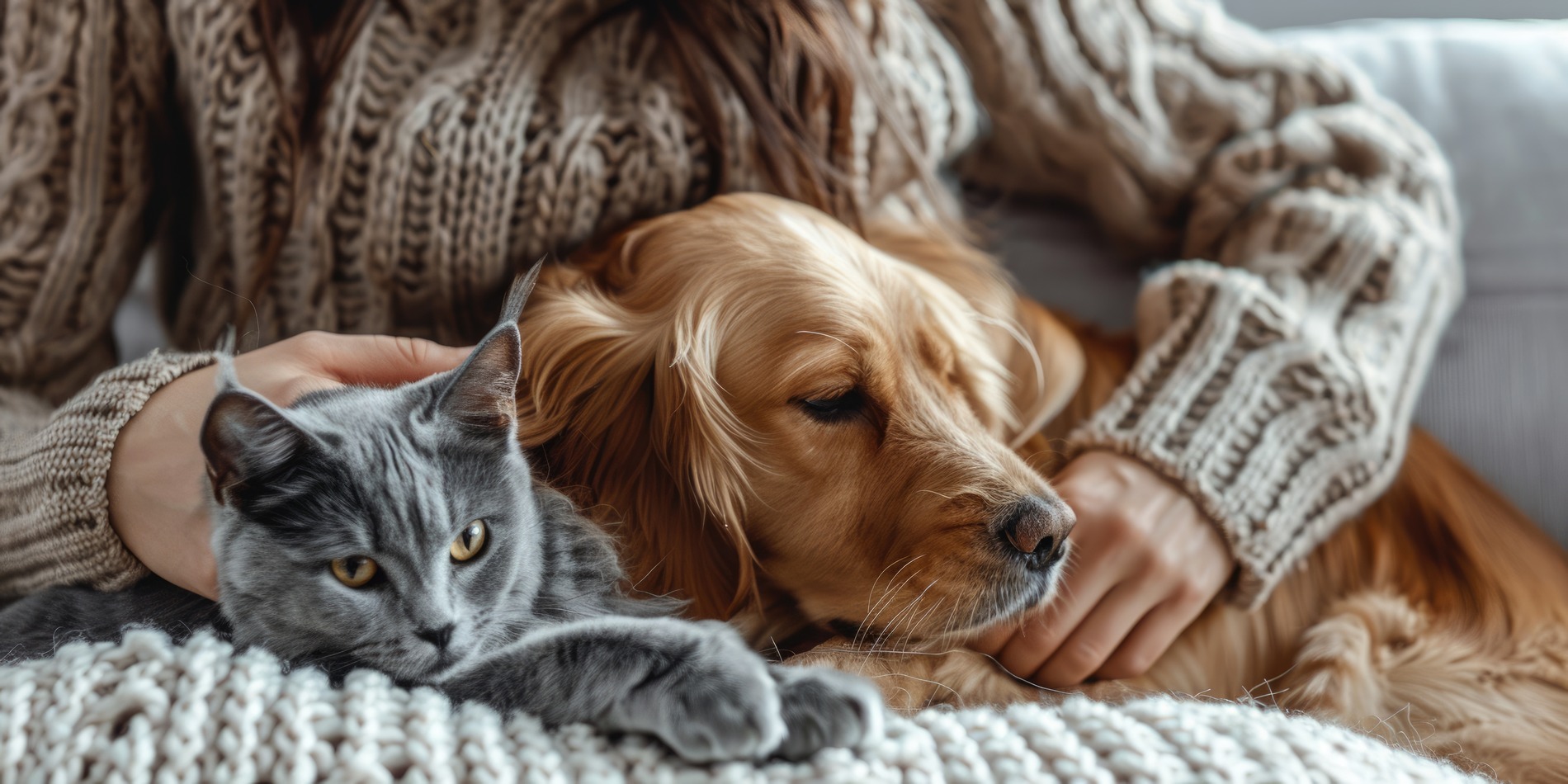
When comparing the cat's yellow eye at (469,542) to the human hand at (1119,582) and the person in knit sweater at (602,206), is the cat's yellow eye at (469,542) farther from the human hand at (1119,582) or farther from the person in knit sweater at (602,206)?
the human hand at (1119,582)

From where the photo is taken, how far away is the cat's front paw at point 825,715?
1.90 ft

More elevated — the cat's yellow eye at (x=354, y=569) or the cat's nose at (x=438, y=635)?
the cat's yellow eye at (x=354, y=569)

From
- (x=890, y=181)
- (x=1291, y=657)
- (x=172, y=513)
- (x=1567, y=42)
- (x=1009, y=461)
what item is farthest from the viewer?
(x=1567, y=42)

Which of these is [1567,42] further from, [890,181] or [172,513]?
[172,513]

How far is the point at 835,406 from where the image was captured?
→ 0.79 m

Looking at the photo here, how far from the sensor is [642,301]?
843 millimetres

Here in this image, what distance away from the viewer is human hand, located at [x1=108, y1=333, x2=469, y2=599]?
69cm

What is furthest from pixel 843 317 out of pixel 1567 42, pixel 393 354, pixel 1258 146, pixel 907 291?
pixel 1567 42

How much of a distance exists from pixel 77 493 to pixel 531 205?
17.6 inches

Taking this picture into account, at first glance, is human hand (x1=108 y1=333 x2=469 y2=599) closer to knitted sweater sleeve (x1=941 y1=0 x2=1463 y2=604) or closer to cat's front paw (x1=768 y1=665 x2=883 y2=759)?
cat's front paw (x1=768 y1=665 x2=883 y2=759)

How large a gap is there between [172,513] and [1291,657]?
3.29ft

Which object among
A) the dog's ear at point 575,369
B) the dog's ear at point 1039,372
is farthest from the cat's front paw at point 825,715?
the dog's ear at point 1039,372

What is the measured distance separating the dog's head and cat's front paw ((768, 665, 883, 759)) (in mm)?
166

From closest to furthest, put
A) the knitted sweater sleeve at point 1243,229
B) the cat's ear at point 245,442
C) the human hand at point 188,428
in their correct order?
the cat's ear at point 245,442 → the human hand at point 188,428 → the knitted sweater sleeve at point 1243,229
